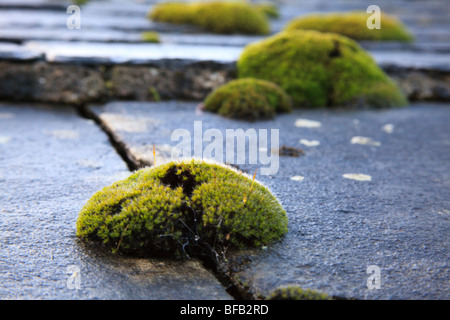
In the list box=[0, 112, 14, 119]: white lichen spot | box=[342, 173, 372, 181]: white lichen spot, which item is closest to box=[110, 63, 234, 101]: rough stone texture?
box=[0, 112, 14, 119]: white lichen spot

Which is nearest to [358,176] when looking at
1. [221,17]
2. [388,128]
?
[388,128]

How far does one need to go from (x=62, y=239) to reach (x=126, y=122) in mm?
1957

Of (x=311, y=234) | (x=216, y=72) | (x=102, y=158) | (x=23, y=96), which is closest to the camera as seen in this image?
(x=311, y=234)

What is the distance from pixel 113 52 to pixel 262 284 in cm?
388

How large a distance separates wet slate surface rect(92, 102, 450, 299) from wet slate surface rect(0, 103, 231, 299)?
25 centimetres

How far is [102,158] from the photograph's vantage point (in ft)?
10.1

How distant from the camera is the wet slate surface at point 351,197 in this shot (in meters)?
1.77

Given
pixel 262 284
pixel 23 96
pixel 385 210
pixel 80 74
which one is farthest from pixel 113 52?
pixel 262 284

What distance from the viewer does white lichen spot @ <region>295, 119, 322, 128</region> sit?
410cm

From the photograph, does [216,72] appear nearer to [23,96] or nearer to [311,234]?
[23,96]

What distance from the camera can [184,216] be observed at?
1.90 meters

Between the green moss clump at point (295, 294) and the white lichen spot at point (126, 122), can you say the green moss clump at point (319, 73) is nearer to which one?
the white lichen spot at point (126, 122)

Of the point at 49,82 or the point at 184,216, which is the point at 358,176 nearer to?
the point at 184,216

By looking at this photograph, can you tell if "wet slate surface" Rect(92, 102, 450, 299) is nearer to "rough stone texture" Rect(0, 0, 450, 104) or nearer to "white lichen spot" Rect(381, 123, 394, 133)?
"white lichen spot" Rect(381, 123, 394, 133)
